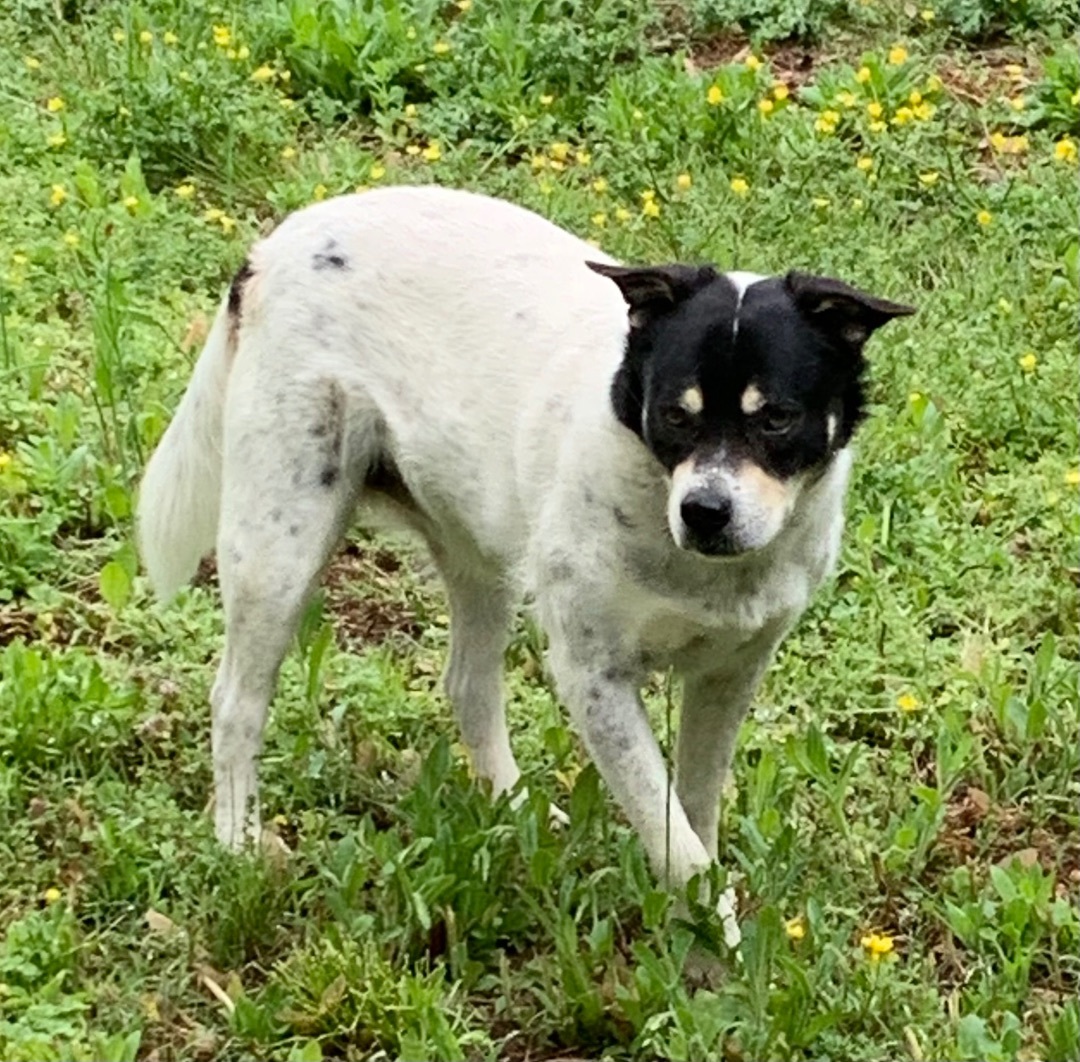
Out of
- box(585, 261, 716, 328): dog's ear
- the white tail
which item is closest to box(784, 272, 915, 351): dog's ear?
box(585, 261, 716, 328): dog's ear

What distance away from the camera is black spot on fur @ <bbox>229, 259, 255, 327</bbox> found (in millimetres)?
5078

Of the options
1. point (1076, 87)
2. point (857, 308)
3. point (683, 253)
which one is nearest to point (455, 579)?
point (857, 308)

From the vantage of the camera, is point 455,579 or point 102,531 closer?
point 455,579

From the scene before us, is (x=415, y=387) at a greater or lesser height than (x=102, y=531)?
greater

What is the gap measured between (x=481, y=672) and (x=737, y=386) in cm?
129

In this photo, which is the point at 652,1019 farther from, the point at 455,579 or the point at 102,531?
the point at 102,531

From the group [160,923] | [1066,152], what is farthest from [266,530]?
[1066,152]

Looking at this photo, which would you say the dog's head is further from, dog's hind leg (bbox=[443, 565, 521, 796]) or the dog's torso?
dog's hind leg (bbox=[443, 565, 521, 796])

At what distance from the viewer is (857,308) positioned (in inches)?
169

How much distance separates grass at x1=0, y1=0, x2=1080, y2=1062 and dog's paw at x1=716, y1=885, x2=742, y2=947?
5 cm

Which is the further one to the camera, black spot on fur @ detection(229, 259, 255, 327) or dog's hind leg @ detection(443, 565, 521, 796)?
dog's hind leg @ detection(443, 565, 521, 796)

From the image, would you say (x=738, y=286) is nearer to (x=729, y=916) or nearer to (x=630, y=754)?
(x=630, y=754)

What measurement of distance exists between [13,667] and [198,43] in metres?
4.07

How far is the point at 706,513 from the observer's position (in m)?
4.12
